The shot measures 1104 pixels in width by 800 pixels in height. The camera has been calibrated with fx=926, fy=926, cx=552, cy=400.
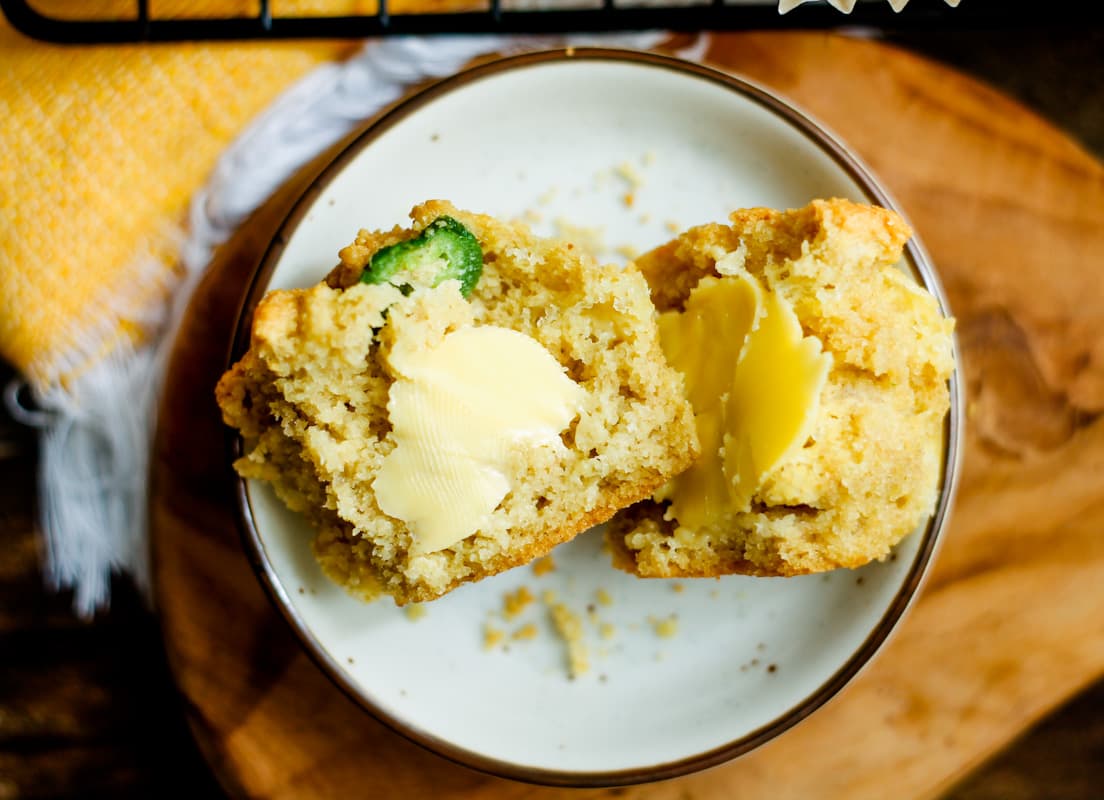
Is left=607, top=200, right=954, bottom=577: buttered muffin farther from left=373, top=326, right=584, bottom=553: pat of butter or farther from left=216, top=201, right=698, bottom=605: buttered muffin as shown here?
left=373, top=326, right=584, bottom=553: pat of butter

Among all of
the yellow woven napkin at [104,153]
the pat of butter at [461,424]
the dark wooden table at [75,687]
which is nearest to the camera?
the pat of butter at [461,424]

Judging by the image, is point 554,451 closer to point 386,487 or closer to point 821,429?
point 386,487

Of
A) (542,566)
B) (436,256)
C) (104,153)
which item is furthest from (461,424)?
(104,153)

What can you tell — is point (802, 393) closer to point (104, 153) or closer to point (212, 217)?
point (212, 217)

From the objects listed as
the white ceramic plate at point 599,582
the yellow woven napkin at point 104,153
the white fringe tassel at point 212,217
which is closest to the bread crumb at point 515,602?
the white ceramic plate at point 599,582

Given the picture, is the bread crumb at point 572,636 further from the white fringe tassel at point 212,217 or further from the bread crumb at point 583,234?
the white fringe tassel at point 212,217

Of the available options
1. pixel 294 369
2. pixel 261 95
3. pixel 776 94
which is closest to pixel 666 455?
pixel 294 369

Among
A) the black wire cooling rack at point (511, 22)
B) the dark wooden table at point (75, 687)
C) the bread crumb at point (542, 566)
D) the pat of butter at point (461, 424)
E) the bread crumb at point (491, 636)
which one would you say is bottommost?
the dark wooden table at point (75, 687)
